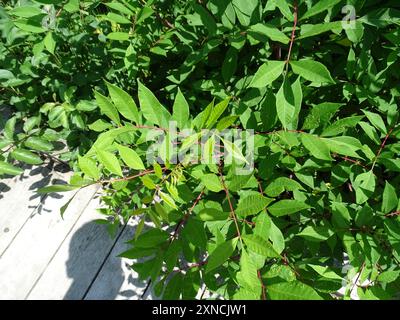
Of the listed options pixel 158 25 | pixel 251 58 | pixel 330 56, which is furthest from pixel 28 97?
pixel 330 56

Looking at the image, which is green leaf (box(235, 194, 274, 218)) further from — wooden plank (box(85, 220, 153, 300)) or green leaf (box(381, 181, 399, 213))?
wooden plank (box(85, 220, 153, 300))

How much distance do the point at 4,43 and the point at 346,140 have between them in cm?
138

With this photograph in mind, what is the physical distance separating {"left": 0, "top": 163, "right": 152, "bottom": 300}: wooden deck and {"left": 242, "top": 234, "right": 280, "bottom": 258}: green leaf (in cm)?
102

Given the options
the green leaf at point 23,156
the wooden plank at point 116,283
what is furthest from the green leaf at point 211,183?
the wooden plank at point 116,283

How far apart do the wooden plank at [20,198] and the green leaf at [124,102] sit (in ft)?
4.01

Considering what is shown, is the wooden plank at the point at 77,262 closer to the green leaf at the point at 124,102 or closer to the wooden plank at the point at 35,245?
the wooden plank at the point at 35,245

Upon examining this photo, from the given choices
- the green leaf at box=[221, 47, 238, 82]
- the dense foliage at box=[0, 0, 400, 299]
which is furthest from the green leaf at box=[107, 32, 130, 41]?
the green leaf at box=[221, 47, 238, 82]

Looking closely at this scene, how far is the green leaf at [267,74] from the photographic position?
0.72 metres

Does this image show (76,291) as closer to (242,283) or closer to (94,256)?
(94,256)

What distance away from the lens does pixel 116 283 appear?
162 centimetres

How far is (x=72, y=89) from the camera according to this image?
1.36 m

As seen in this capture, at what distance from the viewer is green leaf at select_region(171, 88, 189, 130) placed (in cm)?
79

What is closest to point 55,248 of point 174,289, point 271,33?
point 174,289

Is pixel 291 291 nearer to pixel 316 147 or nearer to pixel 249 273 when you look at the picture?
pixel 249 273
